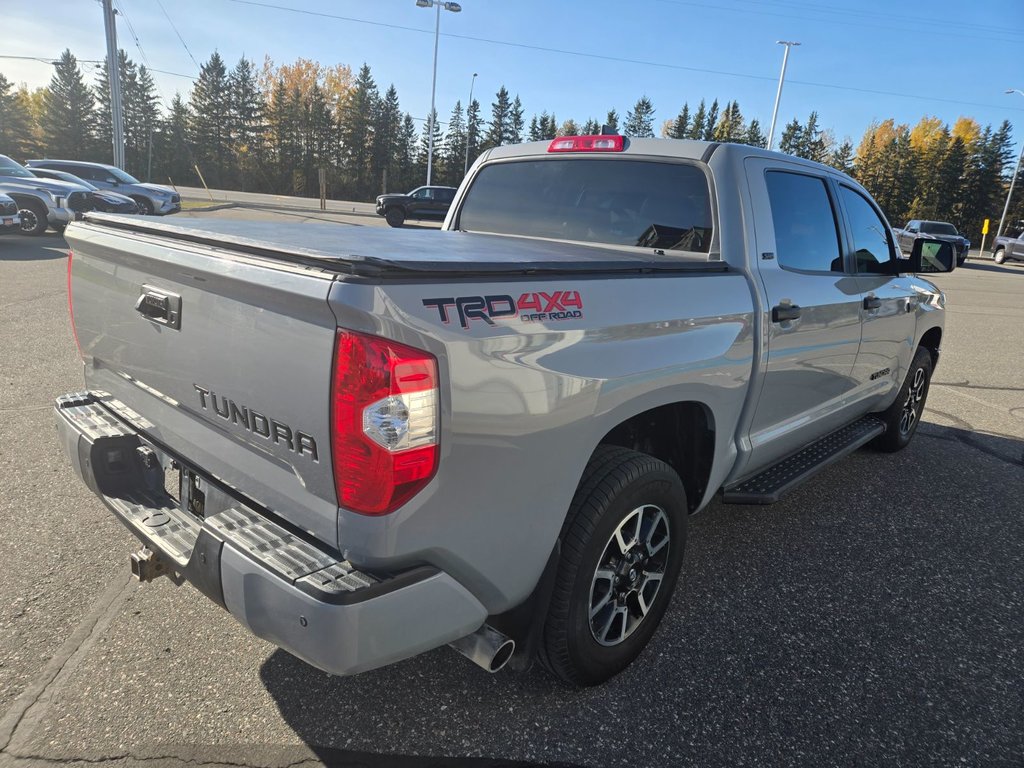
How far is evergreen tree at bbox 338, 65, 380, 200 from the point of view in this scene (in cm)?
6912

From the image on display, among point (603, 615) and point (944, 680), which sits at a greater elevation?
point (603, 615)

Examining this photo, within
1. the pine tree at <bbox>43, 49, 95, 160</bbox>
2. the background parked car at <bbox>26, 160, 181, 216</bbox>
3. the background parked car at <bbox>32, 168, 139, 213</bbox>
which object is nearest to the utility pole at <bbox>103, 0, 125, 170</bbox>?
the background parked car at <bbox>26, 160, 181, 216</bbox>

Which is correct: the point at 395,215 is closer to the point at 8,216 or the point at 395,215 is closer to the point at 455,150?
the point at 8,216

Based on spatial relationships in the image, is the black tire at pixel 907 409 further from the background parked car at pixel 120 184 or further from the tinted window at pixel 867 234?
the background parked car at pixel 120 184

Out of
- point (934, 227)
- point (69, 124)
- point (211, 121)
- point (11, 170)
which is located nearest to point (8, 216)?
point (11, 170)

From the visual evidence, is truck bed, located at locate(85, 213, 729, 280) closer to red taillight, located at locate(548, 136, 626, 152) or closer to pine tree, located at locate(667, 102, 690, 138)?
red taillight, located at locate(548, 136, 626, 152)

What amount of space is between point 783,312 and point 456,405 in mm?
1934

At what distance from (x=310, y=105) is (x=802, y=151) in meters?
54.4

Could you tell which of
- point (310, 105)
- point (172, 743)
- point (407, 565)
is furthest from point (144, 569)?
point (310, 105)

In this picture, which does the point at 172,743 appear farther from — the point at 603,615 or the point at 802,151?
the point at 802,151

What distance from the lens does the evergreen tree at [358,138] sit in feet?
227

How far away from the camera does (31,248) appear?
44.6 ft

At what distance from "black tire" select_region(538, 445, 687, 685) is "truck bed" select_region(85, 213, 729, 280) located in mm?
696

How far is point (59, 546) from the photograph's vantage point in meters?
3.15
